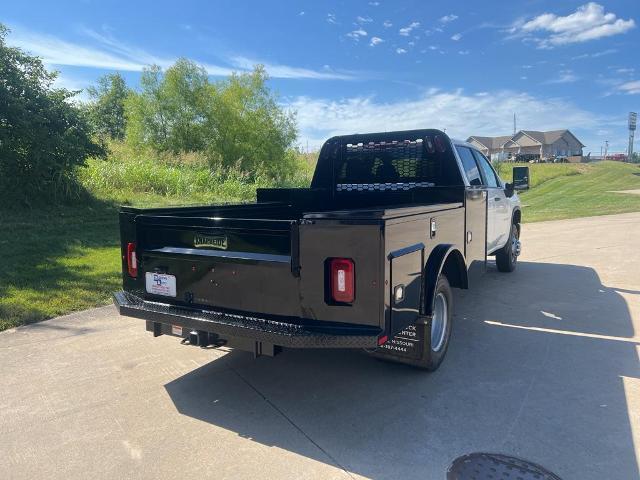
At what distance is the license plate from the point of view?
3.85m

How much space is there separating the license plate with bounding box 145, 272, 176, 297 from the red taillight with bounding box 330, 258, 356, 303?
1462 mm

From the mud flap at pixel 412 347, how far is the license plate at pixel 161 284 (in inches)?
70.0

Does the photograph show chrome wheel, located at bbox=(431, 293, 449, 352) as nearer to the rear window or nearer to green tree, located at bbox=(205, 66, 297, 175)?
the rear window

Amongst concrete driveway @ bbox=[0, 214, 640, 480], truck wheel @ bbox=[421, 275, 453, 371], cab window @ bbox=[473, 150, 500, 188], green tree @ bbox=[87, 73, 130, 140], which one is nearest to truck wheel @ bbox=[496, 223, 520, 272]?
cab window @ bbox=[473, 150, 500, 188]

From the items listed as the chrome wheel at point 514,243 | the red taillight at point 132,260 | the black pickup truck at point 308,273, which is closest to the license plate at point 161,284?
the black pickup truck at point 308,273

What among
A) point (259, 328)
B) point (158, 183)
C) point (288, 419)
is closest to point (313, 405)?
point (288, 419)

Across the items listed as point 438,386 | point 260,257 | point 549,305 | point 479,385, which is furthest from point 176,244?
point 549,305

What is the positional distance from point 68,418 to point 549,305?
5718 mm

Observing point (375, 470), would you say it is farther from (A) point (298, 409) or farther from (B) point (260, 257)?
(B) point (260, 257)

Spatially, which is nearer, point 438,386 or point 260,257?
point 260,257

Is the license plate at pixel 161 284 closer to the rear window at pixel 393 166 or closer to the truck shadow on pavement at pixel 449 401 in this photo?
the truck shadow on pavement at pixel 449 401

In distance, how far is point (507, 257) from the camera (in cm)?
815

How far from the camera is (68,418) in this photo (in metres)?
3.48

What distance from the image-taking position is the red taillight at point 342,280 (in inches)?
120
